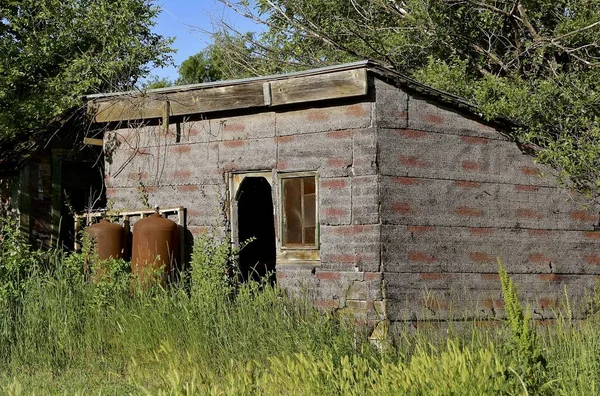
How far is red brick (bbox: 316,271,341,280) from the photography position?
31.0 ft

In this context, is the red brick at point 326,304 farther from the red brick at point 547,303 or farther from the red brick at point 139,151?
the red brick at point 139,151

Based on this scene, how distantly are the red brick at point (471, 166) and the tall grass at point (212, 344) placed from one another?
196cm

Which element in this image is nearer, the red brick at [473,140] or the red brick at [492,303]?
the red brick at [492,303]

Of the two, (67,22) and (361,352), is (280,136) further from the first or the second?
(67,22)

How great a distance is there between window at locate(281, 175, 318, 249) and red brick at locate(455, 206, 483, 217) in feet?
5.55

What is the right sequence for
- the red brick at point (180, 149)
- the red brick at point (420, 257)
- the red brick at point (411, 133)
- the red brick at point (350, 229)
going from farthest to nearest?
the red brick at point (180, 149) < the red brick at point (411, 133) < the red brick at point (420, 257) < the red brick at point (350, 229)

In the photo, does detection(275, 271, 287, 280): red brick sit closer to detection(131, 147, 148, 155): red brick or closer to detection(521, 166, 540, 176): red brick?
detection(131, 147, 148, 155): red brick

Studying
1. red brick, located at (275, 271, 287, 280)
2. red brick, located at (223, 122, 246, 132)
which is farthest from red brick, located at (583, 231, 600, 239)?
red brick, located at (223, 122, 246, 132)

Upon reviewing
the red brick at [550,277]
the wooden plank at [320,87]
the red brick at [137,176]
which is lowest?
the red brick at [550,277]

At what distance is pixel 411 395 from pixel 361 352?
2.23 meters

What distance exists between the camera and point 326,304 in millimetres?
9492

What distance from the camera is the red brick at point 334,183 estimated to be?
9438mm

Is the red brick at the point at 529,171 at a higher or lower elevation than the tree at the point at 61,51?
lower

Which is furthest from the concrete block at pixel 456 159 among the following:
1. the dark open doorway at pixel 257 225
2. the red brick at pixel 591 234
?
the dark open doorway at pixel 257 225
